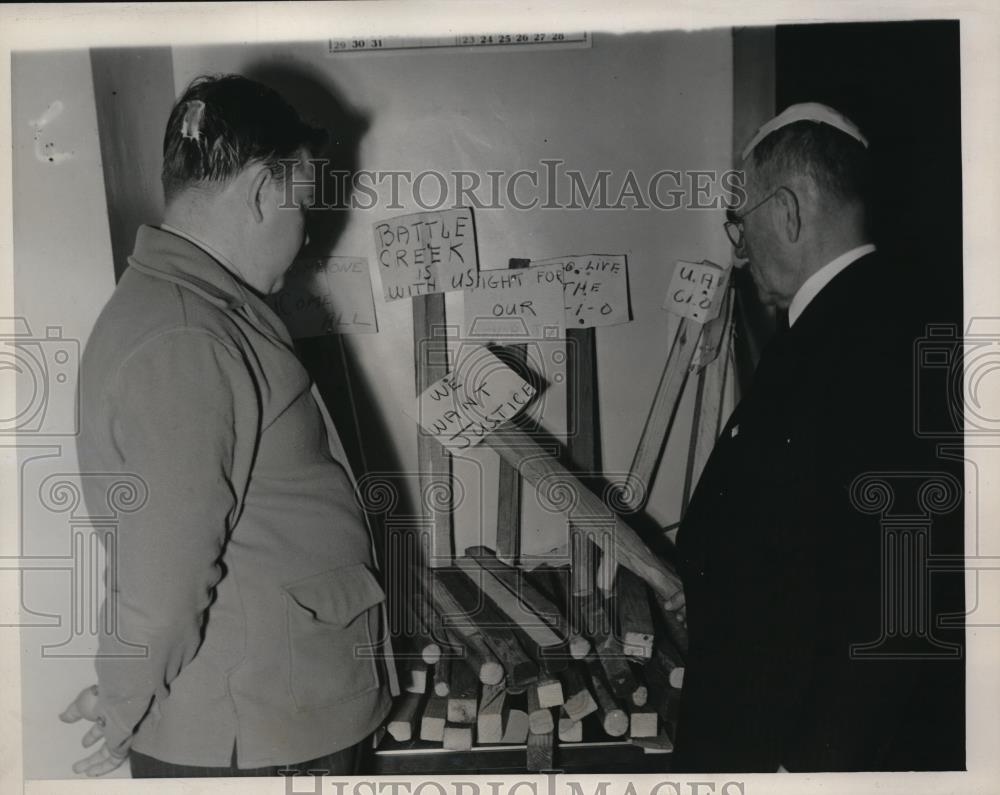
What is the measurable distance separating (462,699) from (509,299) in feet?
2.17

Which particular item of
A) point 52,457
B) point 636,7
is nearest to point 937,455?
point 636,7

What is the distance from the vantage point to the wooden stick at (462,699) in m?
1.37

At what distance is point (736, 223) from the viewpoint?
1.42 m

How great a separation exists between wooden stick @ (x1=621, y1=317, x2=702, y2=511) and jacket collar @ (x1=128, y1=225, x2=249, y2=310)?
2.37 ft

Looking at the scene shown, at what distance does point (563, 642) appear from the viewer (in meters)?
1.39

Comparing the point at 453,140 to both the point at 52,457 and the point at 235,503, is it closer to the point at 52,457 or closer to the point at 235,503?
the point at 235,503

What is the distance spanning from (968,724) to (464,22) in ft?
4.54

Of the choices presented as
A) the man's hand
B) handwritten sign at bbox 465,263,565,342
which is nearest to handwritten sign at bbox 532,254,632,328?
handwritten sign at bbox 465,263,565,342

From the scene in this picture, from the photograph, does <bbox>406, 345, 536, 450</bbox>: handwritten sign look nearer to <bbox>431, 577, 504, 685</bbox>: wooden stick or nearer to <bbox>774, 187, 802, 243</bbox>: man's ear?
<bbox>431, 577, 504, 685</bbox>: wooden stick

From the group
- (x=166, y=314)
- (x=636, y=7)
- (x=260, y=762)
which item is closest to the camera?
(x=166, y=314)

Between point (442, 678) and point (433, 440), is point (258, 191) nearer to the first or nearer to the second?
point (433, 440)

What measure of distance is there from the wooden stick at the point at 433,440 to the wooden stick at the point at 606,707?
309mm

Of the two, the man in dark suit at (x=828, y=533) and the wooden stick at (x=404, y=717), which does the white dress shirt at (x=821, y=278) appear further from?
the wooden stick at (x=404, y=717)

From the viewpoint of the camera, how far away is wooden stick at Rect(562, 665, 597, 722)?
137 centimetres
